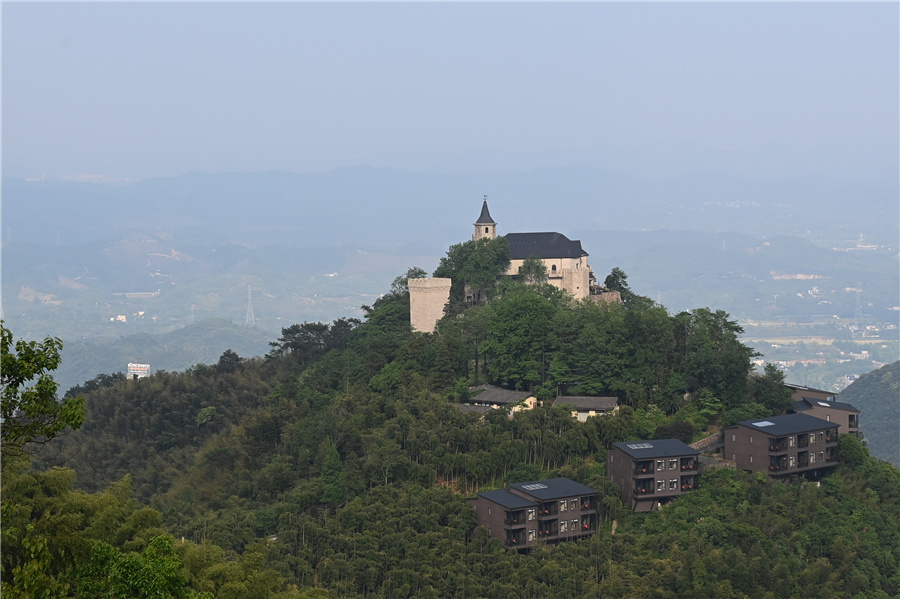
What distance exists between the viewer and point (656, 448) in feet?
113

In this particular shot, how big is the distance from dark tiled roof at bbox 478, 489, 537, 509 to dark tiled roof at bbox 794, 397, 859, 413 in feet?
38.9

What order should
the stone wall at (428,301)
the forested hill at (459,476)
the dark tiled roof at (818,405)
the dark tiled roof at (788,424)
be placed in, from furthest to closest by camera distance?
the stone wall at (428,301) → the dark tiled roof at (818,405) → the dark tiled roof at (788,424) → the forested hill at (459,476)

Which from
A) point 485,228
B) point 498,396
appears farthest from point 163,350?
point 498,396

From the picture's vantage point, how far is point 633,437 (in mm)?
36375

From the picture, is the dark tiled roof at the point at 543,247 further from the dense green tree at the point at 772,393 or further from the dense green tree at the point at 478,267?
the dense green tree at the point at 772,393

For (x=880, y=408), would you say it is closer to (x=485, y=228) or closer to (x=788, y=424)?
(x=485, y=228)

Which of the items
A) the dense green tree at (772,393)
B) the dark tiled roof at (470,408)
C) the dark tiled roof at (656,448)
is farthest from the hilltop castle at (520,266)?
the dark tiled roof at (656,448)

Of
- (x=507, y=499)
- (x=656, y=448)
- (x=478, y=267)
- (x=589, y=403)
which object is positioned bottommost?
(x=507, y=499)

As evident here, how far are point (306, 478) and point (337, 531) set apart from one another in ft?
15.5

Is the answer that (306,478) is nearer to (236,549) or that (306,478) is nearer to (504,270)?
(236,549)

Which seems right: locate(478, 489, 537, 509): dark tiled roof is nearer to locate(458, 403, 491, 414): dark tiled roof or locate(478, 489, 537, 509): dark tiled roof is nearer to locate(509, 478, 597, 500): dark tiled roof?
locate(509, 478, 597, 500): dark tiled roof

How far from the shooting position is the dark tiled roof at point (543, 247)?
4962 cm

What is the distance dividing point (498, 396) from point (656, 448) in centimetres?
681

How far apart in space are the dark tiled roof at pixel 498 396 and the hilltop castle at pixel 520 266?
7816mm
